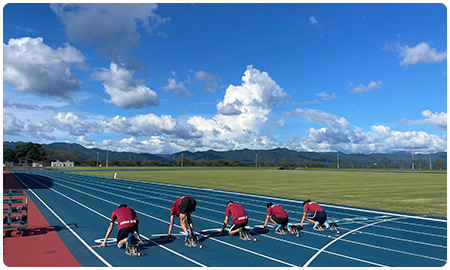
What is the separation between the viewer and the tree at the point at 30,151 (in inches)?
6225

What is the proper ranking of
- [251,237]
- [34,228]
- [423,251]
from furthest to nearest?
1. [34,228]
2. [251,237]
3. [423,251]

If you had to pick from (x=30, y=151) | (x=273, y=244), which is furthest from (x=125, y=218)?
(x=30, y=151)

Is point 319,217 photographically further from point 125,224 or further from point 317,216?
point 125,224

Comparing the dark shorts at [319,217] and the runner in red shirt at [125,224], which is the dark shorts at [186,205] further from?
the dark shorts at [319,217]

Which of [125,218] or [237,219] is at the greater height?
[125,218]

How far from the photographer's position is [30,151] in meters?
159

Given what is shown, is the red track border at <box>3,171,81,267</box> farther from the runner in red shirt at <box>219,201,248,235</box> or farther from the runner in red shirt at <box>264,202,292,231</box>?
the runner in red shirt at <box>264,202,292,231</box>

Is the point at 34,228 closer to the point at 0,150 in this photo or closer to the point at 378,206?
the point at 0,150

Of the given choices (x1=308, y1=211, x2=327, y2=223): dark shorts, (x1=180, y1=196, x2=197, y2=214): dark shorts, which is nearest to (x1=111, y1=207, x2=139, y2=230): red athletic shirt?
(x1=180, y1=196, x2=197, y2=214): dark shorts

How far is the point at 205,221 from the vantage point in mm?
14898

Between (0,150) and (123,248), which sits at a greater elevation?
(0,150)

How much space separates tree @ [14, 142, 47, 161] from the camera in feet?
519

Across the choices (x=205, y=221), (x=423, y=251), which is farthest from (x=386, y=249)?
(x=205, y=221)

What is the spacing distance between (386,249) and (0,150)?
1140 centimetres
